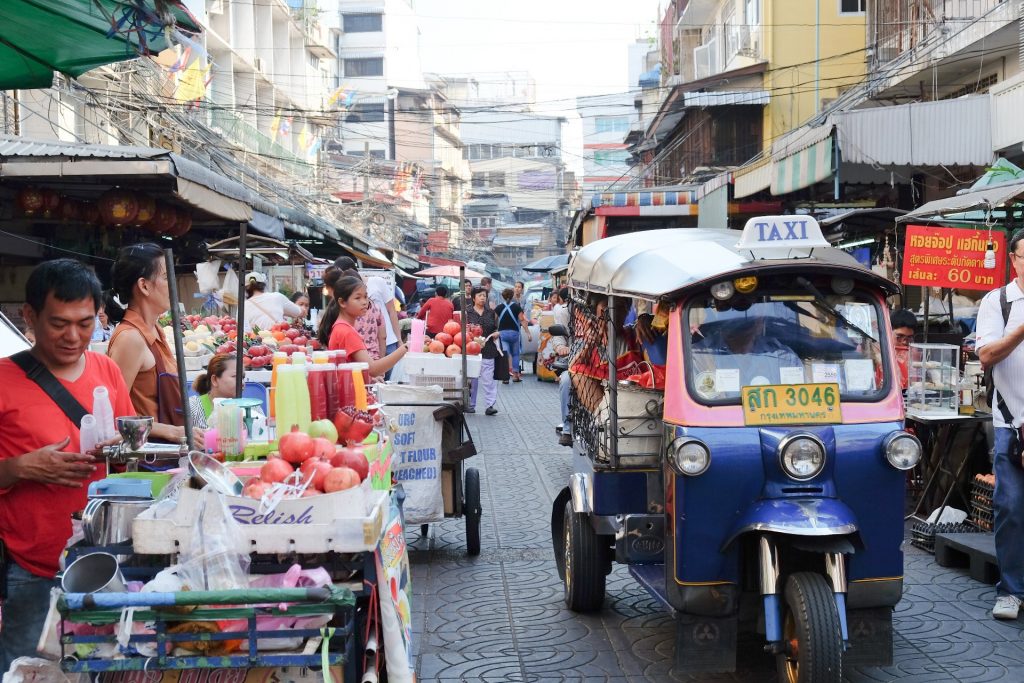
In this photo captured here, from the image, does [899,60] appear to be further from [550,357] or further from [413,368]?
[413,368]

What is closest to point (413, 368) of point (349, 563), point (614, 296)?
point (614, 296)

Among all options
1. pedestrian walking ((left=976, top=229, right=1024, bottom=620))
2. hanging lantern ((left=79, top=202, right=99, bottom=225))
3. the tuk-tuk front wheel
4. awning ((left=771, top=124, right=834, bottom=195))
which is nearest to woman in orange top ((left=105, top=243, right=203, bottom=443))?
the tuk-tuk front wheel

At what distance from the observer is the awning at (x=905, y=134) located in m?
13.3

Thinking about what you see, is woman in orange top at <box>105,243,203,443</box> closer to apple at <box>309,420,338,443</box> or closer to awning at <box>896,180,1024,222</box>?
apple at <box>309,420,338,443</box>

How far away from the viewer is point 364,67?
86625mm

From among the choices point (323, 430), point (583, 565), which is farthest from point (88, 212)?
point (323, 430)

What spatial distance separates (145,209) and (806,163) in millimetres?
8991

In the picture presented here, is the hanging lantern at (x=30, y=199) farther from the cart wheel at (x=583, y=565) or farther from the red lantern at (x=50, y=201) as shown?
the cart wheel at (x=583, y=565)

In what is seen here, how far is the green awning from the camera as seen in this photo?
4.62 meters

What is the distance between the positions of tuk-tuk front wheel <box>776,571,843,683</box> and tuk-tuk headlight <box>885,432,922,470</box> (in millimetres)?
704

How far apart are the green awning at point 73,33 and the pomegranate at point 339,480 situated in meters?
2.34

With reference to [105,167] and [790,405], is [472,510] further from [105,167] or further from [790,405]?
[105,167]

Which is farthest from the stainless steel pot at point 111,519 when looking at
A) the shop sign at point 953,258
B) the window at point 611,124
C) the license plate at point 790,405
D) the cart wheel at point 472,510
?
the window at point 611,124

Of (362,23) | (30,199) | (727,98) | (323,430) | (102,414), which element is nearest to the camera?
(102,414)
